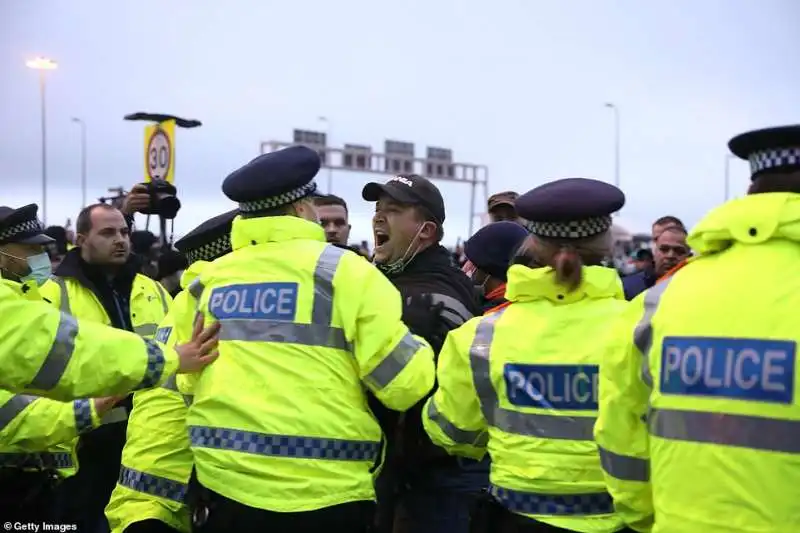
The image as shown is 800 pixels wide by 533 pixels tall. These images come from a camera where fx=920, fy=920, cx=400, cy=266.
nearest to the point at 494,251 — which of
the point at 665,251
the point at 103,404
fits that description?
the point at 103,404

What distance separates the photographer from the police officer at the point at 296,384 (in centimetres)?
323

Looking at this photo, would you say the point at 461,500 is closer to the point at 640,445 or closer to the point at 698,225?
the point at 640,445

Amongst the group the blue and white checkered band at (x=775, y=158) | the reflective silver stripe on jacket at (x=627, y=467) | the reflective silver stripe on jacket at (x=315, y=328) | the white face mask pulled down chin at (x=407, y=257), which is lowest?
the reflective silver stripe on jacket at (x=627, y=467)

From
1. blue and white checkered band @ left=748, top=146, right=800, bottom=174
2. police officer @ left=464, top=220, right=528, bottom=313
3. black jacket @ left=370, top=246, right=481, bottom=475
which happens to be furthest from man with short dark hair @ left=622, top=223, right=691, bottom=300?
blue and white checkered band @ left=748, top=146, right=800, bottom=174

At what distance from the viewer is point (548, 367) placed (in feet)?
10.3

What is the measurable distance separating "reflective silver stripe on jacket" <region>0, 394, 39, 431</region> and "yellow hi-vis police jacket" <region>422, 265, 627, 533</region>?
198cm

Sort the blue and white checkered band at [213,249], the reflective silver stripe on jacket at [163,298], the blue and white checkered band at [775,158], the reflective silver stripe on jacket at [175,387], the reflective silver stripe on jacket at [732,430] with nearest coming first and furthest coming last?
the reflective silver stripe on jacket at [732,430]
the blue and white checkered band at [775,158]
the reflective silver stripe on jacket at [175,387]
the blue and white checkered band at [213,249]
the reflective silver stripe on jacket at [163,298]

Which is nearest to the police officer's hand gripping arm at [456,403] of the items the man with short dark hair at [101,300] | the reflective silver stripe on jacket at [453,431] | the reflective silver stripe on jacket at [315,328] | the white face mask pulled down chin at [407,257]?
the reflective silver stripe on jacket at [453,431]

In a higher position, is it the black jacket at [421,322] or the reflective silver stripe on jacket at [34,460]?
the black jacket at [421,322]

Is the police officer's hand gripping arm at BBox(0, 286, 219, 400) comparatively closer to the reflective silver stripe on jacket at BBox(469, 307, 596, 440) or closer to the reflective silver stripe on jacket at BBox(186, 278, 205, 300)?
the reflective silver stripe on jacket at BBox(186, 278, 205, 300)

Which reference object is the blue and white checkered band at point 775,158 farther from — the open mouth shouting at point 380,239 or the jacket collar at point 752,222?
Answer: the open mouth shouting at point 380,239

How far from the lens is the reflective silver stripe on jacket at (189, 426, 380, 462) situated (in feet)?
10.6

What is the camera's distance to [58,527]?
16.4ft

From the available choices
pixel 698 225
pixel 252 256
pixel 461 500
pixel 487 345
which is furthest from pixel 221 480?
pixel 698 225
